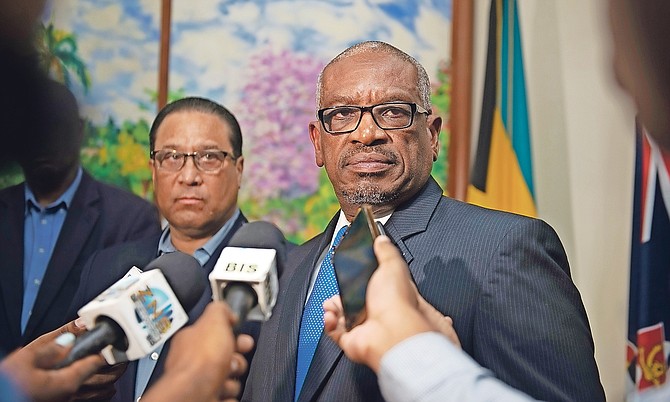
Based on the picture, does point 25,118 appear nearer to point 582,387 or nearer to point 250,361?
point 250,361

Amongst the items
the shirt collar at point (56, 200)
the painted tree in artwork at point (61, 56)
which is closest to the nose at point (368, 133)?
the shirt collar at point (56, 200)

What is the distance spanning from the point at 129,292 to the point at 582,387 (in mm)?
795

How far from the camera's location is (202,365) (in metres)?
0.82

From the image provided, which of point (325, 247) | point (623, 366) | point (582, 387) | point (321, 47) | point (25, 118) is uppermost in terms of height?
point (321, 47)

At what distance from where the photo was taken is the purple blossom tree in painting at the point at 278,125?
301 cm

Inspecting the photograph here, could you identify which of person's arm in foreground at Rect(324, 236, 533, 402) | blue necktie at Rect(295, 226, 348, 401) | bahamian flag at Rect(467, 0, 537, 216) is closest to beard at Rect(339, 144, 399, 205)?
blue necktie at Rect(295, 226, 348, 401)

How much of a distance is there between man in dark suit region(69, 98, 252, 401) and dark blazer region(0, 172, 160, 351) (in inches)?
5.3

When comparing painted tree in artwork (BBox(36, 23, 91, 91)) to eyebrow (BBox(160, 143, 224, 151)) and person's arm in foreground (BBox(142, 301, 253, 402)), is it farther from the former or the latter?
person's arm in foreground (BBox(142, 301, 253, 402))

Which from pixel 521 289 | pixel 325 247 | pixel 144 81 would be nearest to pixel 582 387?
pixel 521 289

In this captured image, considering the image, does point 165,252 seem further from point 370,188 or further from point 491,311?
point 491,311

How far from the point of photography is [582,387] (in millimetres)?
1259

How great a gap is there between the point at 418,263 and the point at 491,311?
0.19 meters

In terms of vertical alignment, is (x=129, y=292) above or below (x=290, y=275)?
above

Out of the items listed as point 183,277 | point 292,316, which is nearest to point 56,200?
point 292,316
